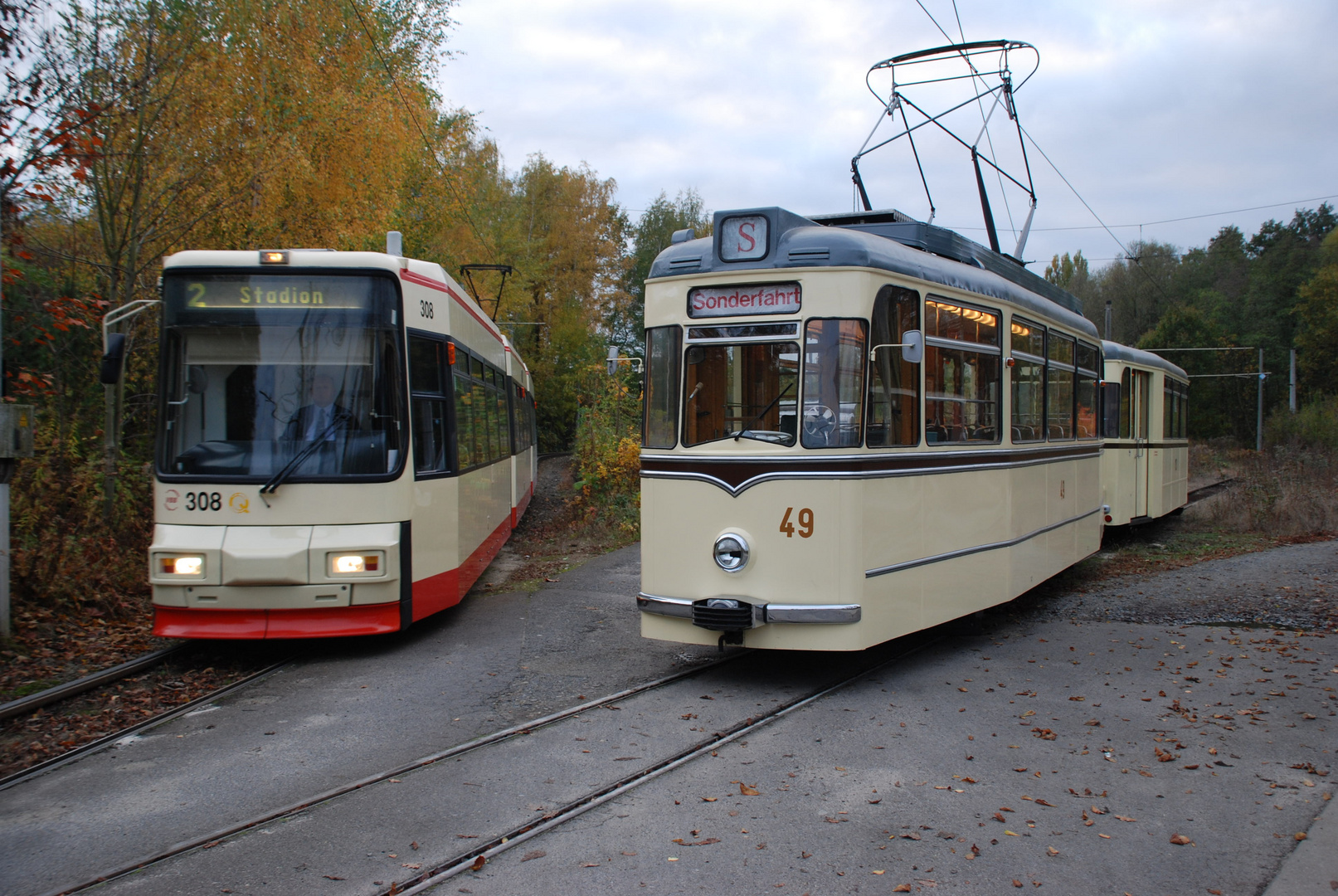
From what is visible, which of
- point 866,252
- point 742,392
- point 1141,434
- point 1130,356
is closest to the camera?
point 866,252

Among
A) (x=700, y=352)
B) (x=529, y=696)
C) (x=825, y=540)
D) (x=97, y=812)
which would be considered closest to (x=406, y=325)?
(x=700, y=352)

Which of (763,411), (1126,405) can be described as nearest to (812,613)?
(763,411)

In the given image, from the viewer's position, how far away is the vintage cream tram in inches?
611

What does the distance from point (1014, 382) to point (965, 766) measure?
4.55 m

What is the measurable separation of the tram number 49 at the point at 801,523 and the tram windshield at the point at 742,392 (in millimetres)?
471

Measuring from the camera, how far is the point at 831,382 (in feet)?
22.0

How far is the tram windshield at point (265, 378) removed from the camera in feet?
25.4

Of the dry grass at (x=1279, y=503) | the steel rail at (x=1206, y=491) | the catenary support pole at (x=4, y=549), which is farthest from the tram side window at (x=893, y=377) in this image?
the steel rail at (x=1206, y=491)

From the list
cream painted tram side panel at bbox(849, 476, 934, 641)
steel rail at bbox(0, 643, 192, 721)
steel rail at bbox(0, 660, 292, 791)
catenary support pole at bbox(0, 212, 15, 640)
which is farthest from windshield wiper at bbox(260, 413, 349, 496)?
cream painted tram side panel at bbox(849, 476, 934, 641)

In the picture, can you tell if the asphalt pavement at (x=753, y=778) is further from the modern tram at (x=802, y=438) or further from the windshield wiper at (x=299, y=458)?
the windshield wiper at (x=299, y=458)

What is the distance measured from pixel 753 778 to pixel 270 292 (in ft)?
17.7

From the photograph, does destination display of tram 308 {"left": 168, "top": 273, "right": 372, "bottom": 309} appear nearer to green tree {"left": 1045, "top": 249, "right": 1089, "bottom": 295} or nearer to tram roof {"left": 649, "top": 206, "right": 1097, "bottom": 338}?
tram roof {"left": 649, "top": 206, "right": 1097, "bottom": 338}

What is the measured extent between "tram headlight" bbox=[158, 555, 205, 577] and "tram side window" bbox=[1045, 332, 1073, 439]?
777 cm

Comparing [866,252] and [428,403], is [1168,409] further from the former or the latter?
[428,403]
